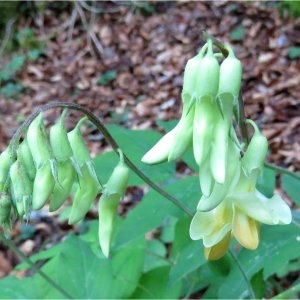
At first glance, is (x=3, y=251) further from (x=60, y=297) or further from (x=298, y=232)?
(x=298, y=232)

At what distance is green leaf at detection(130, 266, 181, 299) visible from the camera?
88.6 inches

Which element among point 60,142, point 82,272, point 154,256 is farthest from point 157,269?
point 60,142

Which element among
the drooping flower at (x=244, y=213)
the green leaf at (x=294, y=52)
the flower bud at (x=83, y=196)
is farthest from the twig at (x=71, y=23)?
the drooping flower at (x=244, y=213)

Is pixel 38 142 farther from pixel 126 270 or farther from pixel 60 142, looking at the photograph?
pixel 126 270

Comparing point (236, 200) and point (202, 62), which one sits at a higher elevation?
point (202, 62)

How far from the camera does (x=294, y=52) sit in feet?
18.4

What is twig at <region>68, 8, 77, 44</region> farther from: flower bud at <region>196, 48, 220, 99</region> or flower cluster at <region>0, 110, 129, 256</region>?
flower bud at <region>196, 48, 220, 99</region>

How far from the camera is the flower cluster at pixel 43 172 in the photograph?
137 centimetres

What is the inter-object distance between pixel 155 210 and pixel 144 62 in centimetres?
489

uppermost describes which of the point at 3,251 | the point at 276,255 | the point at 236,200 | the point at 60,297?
the point at 236,200

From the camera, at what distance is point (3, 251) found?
14.7 ft

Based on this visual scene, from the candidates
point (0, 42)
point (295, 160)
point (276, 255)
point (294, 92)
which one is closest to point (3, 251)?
point (295, 160)

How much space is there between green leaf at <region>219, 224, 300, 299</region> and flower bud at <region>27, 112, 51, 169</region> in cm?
86

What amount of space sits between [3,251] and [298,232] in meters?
2.99
